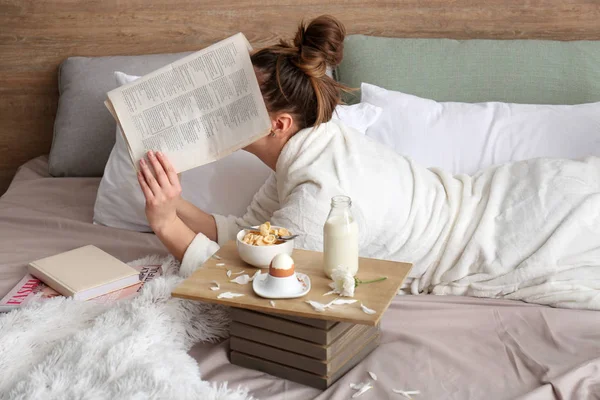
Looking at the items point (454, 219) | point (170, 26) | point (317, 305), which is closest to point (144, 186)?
point (317, 305)


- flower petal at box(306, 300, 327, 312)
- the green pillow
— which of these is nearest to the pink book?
flower petal at box(306, 300, 327, 312)

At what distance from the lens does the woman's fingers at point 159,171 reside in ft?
4.50

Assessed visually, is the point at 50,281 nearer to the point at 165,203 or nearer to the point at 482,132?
the point at 165,203

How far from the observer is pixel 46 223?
1.79 meters

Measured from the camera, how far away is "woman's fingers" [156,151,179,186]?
4.52 feet

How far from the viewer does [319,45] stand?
1.38m

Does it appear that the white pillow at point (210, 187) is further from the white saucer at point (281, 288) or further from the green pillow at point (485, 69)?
the white saucer at point (281, 288)

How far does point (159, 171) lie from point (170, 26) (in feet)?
3.43

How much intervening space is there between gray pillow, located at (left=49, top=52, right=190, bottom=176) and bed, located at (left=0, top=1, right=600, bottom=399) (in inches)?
2.1

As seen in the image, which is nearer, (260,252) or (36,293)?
(260,252)

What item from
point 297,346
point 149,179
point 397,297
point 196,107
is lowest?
point 397,297

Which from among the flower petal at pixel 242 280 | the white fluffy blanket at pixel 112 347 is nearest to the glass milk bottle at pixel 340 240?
the flower petal at pixel 242 280

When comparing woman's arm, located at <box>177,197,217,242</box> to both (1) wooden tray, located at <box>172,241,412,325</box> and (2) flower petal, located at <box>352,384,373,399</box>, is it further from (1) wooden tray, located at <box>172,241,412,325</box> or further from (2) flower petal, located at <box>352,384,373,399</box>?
(2) flower petal, located at <box>352,384,373,399</box>

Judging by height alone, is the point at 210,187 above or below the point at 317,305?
below
